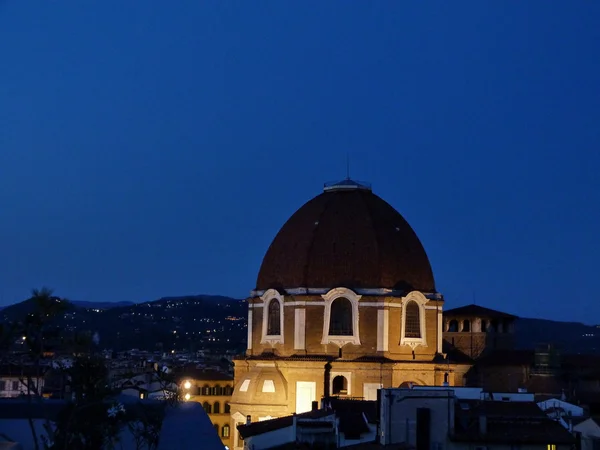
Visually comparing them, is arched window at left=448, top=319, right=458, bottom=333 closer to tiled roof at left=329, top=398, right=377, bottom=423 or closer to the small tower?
the small tower

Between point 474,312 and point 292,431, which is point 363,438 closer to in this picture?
point 292,431

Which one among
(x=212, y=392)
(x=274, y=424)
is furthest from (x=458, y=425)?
(x=212, y=392)

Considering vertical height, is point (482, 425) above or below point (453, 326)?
below

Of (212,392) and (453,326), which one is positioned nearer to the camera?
(453,326)

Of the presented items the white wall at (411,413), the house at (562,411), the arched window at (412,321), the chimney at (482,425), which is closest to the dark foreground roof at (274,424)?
the white wall at (411,413)

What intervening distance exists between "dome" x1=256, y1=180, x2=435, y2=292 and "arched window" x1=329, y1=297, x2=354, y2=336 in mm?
1004

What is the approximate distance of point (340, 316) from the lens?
71188mm

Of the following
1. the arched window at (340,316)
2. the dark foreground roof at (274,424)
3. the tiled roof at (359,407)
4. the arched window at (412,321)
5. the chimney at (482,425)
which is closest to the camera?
the chimney at (482,425)

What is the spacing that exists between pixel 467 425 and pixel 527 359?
33.2 meters

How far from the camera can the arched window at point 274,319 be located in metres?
72.8

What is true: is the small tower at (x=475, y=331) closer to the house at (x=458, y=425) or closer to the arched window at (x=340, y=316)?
the arched window at (x=340, y=316)

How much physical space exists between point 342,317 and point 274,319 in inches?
174

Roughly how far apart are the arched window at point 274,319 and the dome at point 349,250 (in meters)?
1.03

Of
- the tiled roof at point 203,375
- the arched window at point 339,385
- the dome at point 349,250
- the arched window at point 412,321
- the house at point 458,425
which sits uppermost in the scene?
the dome at point 349,250
